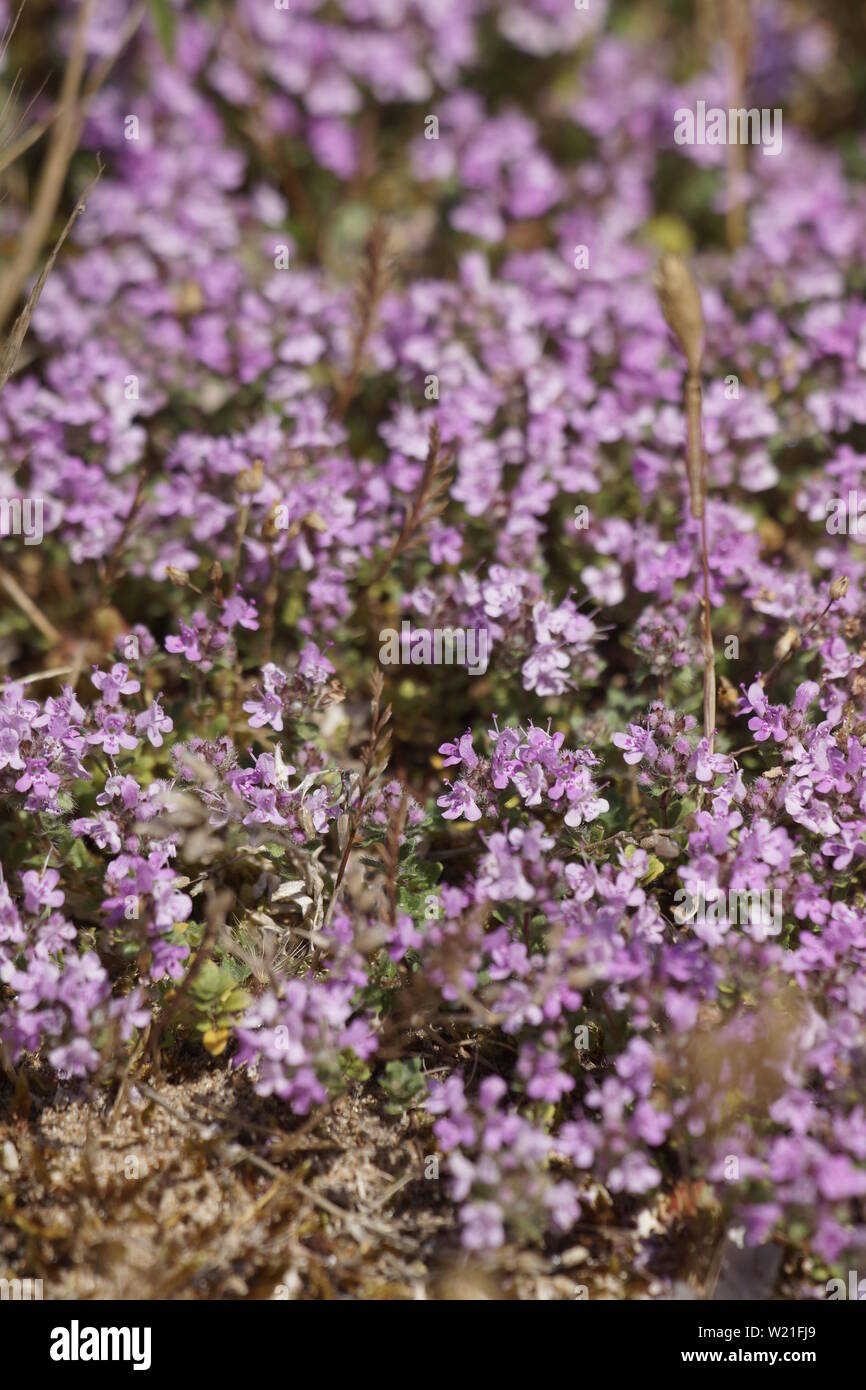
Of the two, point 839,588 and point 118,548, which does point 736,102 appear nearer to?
point 839,588

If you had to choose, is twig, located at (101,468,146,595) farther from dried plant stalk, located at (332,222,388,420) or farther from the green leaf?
the green leaf

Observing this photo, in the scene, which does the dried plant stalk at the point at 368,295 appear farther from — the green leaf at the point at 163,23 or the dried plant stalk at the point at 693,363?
the green leaf at the point at 163,23

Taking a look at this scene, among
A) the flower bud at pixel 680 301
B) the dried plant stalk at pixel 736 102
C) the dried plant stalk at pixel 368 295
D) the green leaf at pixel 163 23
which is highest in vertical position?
the dried plant stalk at pixel 736 102

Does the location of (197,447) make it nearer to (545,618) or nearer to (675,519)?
(545,618)

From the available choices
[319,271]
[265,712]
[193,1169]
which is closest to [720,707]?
[265,712]

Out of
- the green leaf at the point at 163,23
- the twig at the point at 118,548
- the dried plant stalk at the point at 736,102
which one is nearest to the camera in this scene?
the twig at the point at 118,548

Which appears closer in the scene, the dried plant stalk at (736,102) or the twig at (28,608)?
the twig at (28,608)

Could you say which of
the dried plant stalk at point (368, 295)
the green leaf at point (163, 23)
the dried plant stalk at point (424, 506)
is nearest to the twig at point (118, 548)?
the dried plant stalk at point (424, 506)

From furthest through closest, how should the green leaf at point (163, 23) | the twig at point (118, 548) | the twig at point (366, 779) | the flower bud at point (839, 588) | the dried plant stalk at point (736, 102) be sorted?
the dried plant stalk at point (736, 102)
the green leaf at point (163, 23)
the twig at point (118, 548)
the flower bud at point (839, 588)
the twig at point (366, 779)

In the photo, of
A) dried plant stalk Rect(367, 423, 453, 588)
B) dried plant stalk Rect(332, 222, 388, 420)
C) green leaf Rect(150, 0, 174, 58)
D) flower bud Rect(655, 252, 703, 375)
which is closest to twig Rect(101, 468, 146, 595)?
dried plant stalk Rect(367, 423, 453, 588)

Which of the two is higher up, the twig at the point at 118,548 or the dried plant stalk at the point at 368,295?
the dried plant stalk at the point at 368,295
